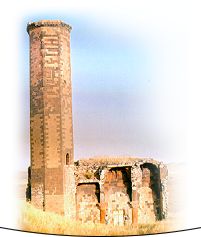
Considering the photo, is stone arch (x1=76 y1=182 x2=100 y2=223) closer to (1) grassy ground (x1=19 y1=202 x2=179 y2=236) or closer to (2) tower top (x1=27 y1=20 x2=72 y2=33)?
(1) grassy ground (x1=19 y1=202 x2=179 y2=236)

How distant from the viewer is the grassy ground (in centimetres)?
262

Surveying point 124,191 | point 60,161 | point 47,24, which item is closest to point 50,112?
point 60,161

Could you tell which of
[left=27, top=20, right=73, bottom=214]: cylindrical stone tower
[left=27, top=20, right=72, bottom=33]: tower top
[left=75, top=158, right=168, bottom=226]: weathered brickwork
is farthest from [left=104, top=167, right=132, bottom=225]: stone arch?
[left=27, top=20, right=72, bottom=33]: tower top

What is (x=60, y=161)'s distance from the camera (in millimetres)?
2980

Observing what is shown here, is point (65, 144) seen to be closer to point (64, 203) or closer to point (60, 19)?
point (64, 203)

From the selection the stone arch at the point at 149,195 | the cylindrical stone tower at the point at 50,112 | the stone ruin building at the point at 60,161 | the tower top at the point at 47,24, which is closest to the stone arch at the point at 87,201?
the stone ruin building at the point at 60,161

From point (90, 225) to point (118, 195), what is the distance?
854 mm

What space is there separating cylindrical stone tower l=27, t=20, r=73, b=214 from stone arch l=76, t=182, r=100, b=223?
5.0 inches

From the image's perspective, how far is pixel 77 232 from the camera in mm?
2623

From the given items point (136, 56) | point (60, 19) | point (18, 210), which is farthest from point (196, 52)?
point (18, 210)

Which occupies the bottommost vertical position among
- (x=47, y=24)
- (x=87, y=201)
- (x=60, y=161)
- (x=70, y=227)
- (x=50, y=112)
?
(x=70, y=227)

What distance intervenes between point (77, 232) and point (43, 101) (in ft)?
3.06

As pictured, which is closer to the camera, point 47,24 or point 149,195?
point 47,24

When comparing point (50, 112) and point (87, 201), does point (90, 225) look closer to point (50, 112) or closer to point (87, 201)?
point (87, 201)
